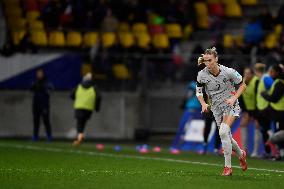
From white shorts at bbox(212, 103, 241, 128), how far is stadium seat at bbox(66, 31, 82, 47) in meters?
16.5

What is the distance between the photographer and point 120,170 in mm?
17688

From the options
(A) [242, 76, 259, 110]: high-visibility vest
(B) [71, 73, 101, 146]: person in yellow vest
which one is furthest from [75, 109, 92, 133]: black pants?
(A) [242, 76, 259, 110]: high-visibility vest

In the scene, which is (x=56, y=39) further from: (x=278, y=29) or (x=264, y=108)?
(x=264, y=108)

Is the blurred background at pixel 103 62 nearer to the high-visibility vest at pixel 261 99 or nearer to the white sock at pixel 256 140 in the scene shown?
the white sock at pixel 256 140

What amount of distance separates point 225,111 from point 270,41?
55.8ft

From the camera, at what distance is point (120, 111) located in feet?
106

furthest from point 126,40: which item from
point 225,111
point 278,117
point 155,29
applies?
point 225,111

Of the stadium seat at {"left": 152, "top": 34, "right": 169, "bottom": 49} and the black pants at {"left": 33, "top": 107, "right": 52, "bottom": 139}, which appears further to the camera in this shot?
the stadium seat at {"left": 152, "top": 34, "right": 169, "bottom": 49}

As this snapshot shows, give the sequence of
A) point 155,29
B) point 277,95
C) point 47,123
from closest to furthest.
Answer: point 277,95
point 47,123
point 155,29

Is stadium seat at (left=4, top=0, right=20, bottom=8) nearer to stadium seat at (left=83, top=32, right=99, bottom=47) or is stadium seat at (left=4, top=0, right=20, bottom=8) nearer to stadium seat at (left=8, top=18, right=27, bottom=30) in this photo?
stadium seat at (left=8, top=18, right=27, bottom=30)

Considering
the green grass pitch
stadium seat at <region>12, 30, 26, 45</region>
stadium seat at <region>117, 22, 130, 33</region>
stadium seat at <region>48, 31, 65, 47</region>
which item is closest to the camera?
the green grass pitch

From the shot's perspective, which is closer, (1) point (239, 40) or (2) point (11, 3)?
(2) point (11, 3)

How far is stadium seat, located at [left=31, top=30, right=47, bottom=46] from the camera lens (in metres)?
32.5

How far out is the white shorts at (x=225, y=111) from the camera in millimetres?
17016
